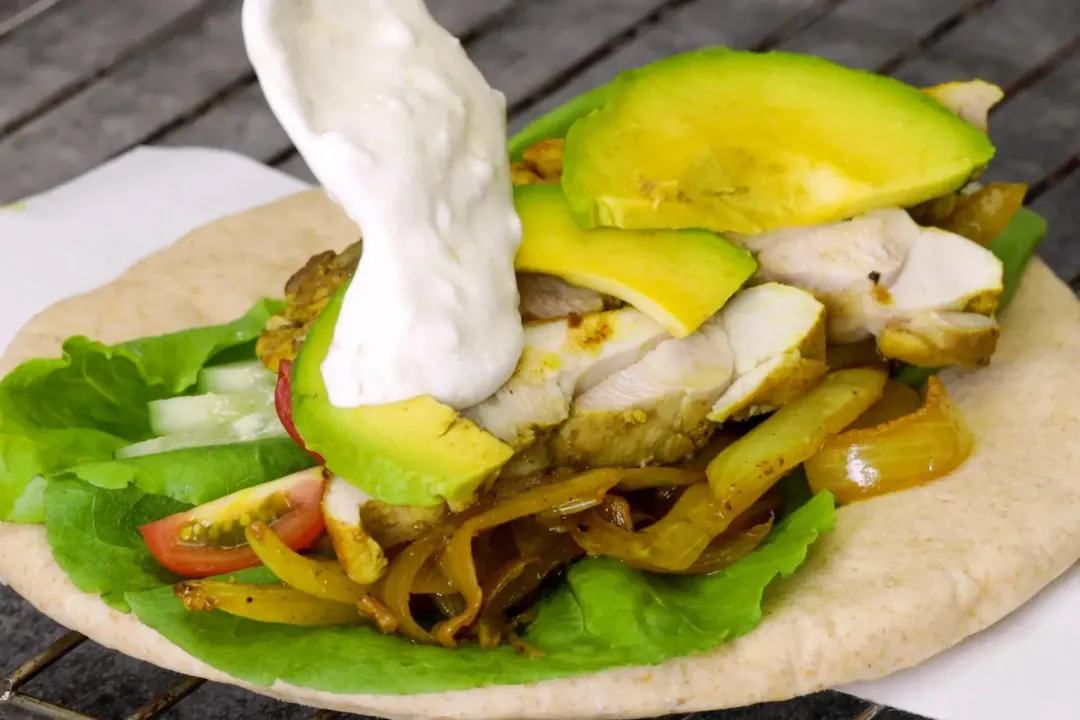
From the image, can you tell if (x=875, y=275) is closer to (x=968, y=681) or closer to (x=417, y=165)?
(x=968, y=681)

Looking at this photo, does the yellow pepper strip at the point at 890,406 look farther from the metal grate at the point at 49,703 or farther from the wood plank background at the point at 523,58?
the wood plank background at the point at 523,58

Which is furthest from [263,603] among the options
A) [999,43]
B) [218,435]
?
[999,43]

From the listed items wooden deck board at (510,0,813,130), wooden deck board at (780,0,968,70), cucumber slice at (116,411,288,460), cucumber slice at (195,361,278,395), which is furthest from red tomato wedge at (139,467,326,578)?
wooden deck board at (780,0,968,70)

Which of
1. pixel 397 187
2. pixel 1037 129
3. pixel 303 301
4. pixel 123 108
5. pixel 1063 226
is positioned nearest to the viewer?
pixel 397 187

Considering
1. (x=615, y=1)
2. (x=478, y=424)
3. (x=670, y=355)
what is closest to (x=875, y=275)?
(x=670, y=355)

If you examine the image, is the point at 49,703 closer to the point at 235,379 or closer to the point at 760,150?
the point at 235,379

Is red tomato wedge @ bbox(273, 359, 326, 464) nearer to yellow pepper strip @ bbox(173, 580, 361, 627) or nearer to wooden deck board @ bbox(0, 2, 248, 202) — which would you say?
yellow pepper strip @ bbox(173, 580, 361, 627)
